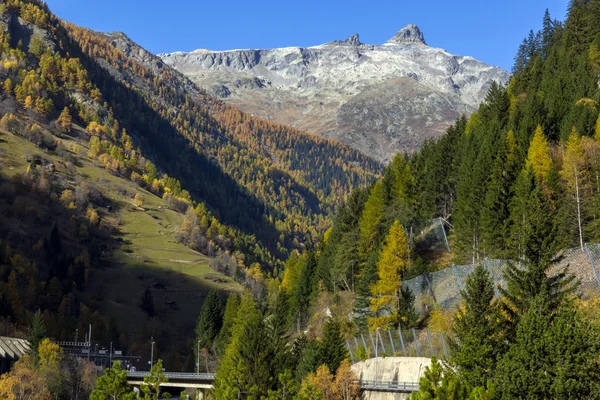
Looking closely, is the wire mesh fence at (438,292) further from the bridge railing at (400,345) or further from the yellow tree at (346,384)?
the yellow tree at (346,384)

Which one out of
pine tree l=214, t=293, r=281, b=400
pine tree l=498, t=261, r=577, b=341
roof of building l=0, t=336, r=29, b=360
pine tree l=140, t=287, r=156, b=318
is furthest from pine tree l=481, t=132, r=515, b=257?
pine tree l=140, t=287, r=156, b=318

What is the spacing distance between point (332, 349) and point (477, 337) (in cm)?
2688

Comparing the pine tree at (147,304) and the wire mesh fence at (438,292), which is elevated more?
the pine tree at (147,304)

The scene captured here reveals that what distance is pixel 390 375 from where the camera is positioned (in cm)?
6212

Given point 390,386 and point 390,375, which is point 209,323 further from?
point 390,386

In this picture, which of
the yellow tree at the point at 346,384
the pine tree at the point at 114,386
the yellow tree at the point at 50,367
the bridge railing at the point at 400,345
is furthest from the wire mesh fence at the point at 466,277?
the yellow tree at the point at 50,367

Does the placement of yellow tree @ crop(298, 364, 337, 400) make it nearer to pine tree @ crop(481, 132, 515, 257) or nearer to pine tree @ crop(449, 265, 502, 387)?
pine tree @ crop(449, 265, 502, 387)

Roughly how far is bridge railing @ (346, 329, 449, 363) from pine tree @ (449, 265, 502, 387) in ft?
16.8

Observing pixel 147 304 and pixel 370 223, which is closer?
pixel 370 223

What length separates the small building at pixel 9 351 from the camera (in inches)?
4498

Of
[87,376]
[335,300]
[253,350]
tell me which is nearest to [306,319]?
[335,300]

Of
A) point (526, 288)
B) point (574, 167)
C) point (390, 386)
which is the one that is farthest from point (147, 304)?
point (526, 288)

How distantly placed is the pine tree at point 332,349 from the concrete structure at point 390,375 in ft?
8.84

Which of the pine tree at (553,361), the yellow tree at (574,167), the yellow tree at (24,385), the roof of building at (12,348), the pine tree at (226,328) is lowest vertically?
the yellow tree at (24,385)
